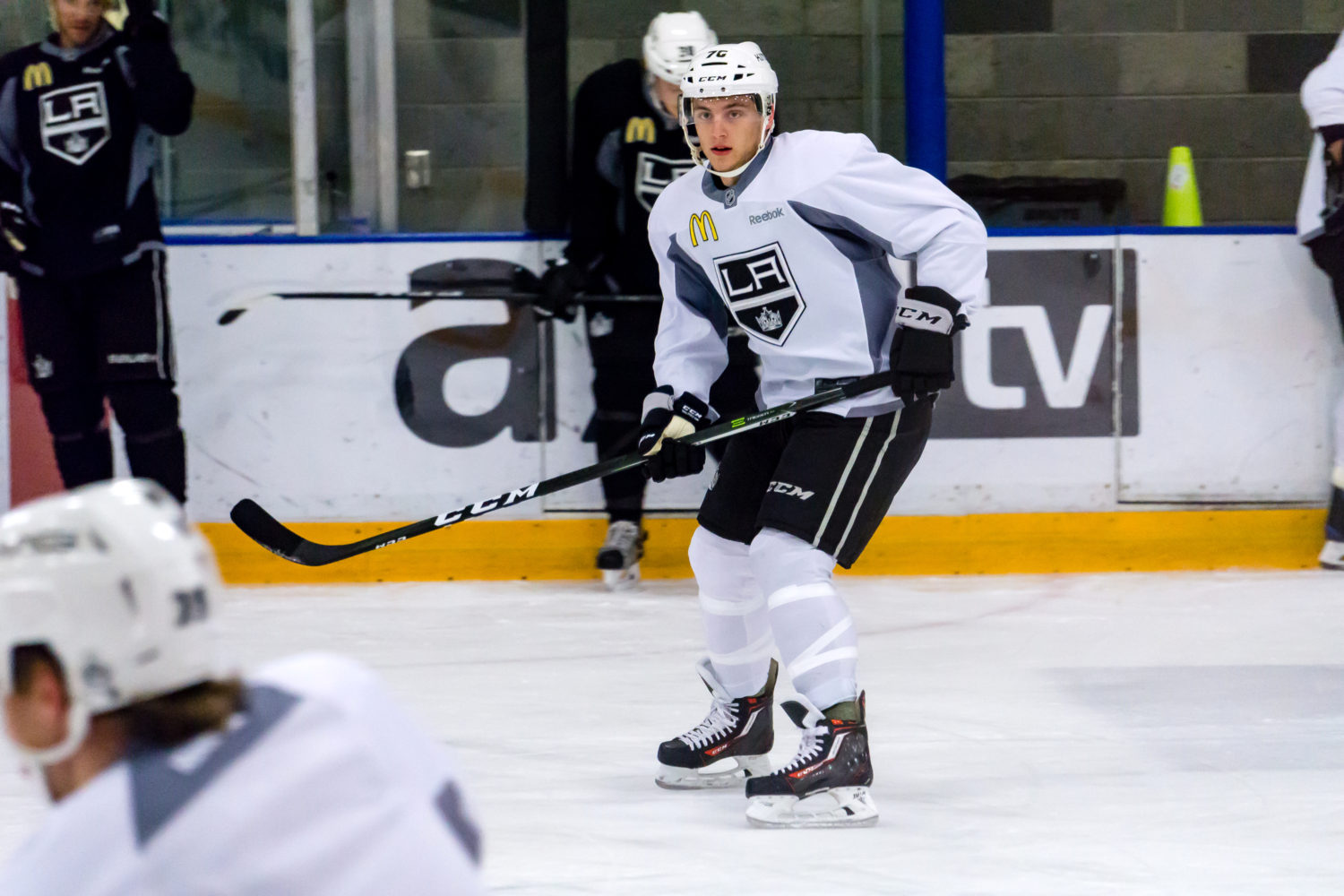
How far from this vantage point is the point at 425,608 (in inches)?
159

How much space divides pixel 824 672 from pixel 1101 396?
2.25 m

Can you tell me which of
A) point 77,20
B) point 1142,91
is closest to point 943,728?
point 77,20

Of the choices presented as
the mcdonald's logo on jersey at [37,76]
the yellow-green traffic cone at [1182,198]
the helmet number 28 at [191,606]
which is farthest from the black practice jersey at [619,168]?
the helmet number 28 at [191,606]

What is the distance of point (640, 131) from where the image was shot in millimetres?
4273

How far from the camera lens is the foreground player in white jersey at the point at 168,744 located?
0.79m

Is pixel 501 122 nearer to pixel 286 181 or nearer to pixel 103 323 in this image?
pixel 286 181

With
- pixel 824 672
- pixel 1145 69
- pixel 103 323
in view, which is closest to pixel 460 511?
pixel 824 672

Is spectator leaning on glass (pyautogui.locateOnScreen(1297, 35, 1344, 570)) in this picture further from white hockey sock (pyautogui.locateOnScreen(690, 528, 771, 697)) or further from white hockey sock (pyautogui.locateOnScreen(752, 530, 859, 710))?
white hockey sock (pyautogui.locateOnScreen(752, 530, 859, 710))

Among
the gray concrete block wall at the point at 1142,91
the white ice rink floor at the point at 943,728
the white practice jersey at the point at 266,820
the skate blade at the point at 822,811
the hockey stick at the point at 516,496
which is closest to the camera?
the white practice jersey at the point at 266,820

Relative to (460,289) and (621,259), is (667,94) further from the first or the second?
(460,289)

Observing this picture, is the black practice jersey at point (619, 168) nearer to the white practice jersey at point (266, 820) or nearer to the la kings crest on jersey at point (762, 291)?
the la kings crest on jersey at point (762, 291)

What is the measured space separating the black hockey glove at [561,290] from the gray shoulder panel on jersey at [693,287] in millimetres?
1660

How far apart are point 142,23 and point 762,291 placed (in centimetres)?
217

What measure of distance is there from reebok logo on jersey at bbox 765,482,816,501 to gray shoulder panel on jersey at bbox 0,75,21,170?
8.16 feet
